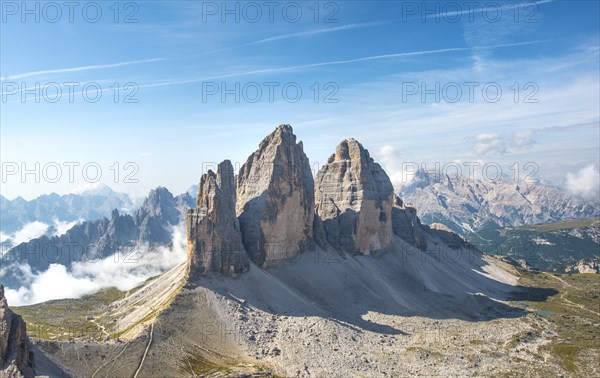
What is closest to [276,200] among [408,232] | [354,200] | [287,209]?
[287,209]

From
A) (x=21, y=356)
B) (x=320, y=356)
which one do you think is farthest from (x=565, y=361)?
(x=21, y=356)

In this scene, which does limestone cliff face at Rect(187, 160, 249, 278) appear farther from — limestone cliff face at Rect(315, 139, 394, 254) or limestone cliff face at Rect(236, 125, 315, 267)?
limestone cliff face at Rect(315, 139, 394, 254)

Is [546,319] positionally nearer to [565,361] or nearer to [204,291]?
[565,361]

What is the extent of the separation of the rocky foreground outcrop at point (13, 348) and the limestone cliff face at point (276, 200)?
67.0m

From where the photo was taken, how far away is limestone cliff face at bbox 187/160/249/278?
343 feet

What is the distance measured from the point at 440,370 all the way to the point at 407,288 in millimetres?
56482

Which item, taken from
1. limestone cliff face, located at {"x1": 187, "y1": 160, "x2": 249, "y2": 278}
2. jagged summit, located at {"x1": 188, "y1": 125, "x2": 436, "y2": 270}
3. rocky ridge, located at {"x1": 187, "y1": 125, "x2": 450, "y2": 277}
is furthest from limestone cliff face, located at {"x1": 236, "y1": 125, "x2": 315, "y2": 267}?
limestone cliff face, located at {"x1": 187, "y1": 160, "x2": 249, "y2": 278}

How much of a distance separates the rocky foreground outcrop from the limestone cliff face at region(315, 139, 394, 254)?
10120 centimetres

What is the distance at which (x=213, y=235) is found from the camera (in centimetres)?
10644

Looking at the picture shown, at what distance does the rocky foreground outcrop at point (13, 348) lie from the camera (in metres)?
52.1

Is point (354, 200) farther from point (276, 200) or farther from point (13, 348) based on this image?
point (13, 348)

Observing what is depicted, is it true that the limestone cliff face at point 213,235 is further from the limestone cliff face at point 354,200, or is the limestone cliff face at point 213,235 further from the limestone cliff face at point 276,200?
the limestone cliff face at point 354,200

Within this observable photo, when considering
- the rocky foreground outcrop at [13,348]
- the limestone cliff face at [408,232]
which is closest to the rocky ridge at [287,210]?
the limestone cliff face at [408,232]

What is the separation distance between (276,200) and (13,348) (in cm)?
Answer: 8034
